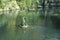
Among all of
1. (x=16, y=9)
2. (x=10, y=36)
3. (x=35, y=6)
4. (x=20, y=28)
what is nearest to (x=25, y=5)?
(x=16, y=9)

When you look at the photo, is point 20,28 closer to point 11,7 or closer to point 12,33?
point 12,33

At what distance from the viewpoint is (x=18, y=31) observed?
2466 centimetres

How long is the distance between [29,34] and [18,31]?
5.93ft

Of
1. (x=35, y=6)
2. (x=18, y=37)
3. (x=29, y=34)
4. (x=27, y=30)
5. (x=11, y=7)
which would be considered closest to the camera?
(x=18, y=37)

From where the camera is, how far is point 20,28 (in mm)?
26156

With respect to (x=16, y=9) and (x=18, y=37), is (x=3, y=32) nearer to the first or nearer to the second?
(x=18, y=37)

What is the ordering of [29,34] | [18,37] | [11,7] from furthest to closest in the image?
[11,7] < [29,34] < [18,37]

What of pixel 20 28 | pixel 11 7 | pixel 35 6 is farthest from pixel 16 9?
pixel 20 28

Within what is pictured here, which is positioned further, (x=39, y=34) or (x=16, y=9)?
(x=16, y=9)

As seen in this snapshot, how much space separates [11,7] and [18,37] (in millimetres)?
33884

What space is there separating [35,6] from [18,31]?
1641 inches

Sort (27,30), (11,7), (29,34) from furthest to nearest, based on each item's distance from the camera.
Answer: (11,7) → (27,30) → (29,34)

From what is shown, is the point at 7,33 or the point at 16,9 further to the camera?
the point at 16,9

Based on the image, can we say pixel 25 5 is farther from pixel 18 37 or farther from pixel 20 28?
pixel 18 37
